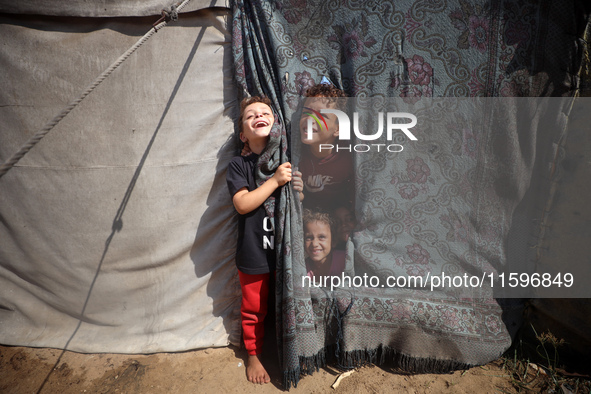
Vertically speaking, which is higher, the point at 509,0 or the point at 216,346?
the point at 509,0

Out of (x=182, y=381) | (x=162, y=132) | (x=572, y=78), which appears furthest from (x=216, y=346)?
(x=572, y=78)

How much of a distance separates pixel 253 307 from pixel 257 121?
101 cm

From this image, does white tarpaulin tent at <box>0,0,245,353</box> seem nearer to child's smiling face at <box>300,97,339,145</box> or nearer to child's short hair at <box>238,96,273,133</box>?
child's short hair at <box>238,96,273,133</box>

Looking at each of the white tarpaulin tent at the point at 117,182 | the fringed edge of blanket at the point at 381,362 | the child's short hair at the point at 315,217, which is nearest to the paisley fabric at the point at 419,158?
the fringed edge of blanket at the point at 381,362

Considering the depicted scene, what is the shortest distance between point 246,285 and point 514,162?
162cm

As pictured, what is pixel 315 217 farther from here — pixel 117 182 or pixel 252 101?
pixel 117 182

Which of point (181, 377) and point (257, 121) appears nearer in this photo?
point (257, 121)

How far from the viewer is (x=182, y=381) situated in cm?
187

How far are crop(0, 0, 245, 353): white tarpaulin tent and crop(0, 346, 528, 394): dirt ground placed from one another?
0.08 m

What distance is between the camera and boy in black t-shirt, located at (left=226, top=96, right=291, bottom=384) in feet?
5.68

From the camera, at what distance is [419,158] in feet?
6.17

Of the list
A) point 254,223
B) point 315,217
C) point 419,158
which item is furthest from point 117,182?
point 419,158

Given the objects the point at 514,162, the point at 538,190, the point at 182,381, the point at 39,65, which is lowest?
the point at 182,381

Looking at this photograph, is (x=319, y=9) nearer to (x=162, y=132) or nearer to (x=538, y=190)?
(x=162, y=132)
